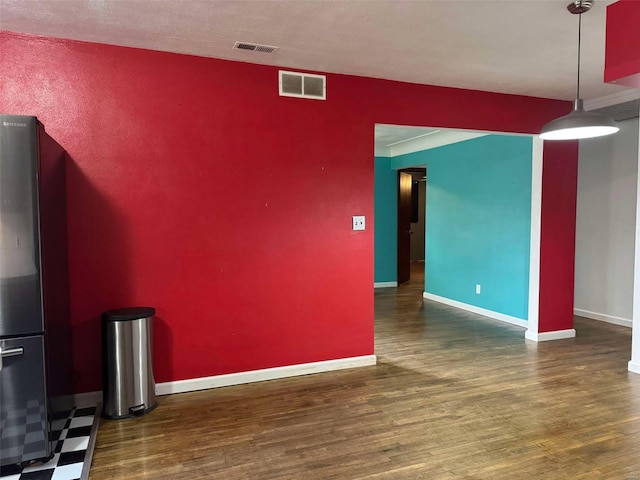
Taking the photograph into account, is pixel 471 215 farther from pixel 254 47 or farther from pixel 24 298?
pixel 24 298

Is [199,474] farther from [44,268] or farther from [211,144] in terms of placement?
[211,144]

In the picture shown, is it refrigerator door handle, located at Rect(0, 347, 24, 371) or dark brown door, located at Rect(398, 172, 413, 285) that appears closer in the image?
refrigerator door handle, located at Rect(0, 347, 24, 371)

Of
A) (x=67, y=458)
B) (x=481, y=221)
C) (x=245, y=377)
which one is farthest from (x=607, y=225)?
(x=67, y=458)

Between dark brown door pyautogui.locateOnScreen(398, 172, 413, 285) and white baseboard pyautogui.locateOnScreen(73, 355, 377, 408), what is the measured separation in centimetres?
455

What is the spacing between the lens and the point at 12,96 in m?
2.84

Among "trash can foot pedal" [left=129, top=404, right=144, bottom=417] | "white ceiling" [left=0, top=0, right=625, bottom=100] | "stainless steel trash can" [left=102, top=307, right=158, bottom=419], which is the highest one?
"white ceiling" [left=0, top=0, right=625, bottom=100]

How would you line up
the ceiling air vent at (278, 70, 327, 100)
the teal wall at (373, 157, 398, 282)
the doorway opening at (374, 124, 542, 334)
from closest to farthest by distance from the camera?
the ceiling air vent at (278, 70, 327, 100) → the doorway opening at (374, 124, 542, 334) → the teal wall at (373, 157, 398, 282)

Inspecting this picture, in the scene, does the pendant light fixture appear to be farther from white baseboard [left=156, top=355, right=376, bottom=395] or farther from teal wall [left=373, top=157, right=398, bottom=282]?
teal wall [left=373, top=157, right=398, bottom=282]

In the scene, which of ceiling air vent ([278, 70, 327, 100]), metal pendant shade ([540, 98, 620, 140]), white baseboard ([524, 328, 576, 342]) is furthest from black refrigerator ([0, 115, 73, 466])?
white baseboard ([524, 328, 576, 342])

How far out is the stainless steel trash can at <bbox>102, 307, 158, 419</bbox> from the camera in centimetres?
285

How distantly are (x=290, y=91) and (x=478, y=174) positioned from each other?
11.4ft

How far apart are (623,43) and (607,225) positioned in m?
3.91

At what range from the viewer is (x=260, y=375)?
139 inches

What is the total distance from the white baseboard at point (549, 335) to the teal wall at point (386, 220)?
11.3 feet
